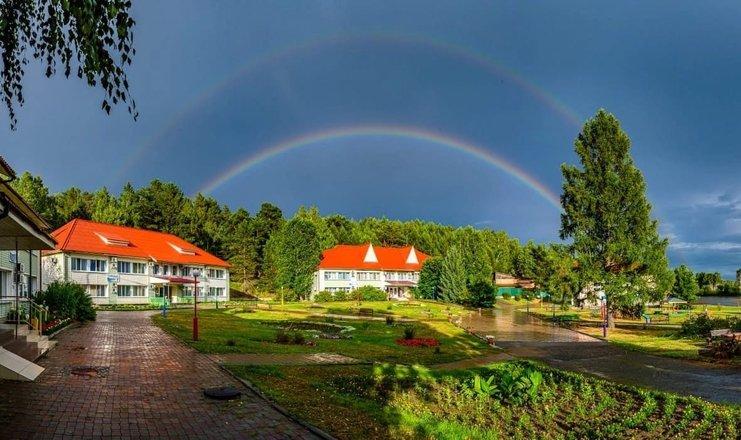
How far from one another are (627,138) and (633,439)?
40354mm

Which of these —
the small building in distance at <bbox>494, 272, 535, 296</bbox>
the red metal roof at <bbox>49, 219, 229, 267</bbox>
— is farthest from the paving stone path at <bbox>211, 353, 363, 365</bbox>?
the small building in distance at <bbox>494, 272, 535, 296</bbox>

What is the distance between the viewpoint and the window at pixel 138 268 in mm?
59059

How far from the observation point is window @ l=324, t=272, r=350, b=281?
84625mm

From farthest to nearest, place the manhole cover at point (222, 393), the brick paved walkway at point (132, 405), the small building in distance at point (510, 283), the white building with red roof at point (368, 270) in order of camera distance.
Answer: the small building in distance at point (510, 283)
the white building with red roof at point (368, 270)
the manhole cover at point (222, 393)
the brick paved walkway at point (132, 405)

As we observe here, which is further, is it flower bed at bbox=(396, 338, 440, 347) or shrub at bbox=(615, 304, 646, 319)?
shrub at bbox=(615, 304, 646, 319)

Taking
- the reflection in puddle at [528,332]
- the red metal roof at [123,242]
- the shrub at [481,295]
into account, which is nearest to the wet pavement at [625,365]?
the reflection in puddle at [528,332]

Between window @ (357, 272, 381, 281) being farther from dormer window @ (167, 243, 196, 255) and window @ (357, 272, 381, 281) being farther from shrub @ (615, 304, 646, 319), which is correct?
shrub @ (615, 304, 646, 319)

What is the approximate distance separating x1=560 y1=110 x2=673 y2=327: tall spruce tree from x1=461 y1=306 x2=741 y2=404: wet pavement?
9372mm

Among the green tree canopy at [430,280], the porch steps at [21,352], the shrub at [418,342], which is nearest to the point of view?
the porch steps at [21,352]

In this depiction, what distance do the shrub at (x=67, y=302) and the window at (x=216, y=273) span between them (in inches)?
1564

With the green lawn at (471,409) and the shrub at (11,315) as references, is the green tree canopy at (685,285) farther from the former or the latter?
the shrub at (11,315)

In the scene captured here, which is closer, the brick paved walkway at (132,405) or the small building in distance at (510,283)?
the brick paved walkway at (132,405)

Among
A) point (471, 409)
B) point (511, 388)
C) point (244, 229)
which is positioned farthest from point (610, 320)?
point (244, 229)

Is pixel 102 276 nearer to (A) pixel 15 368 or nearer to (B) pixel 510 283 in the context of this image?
(A) pixel 15 368
